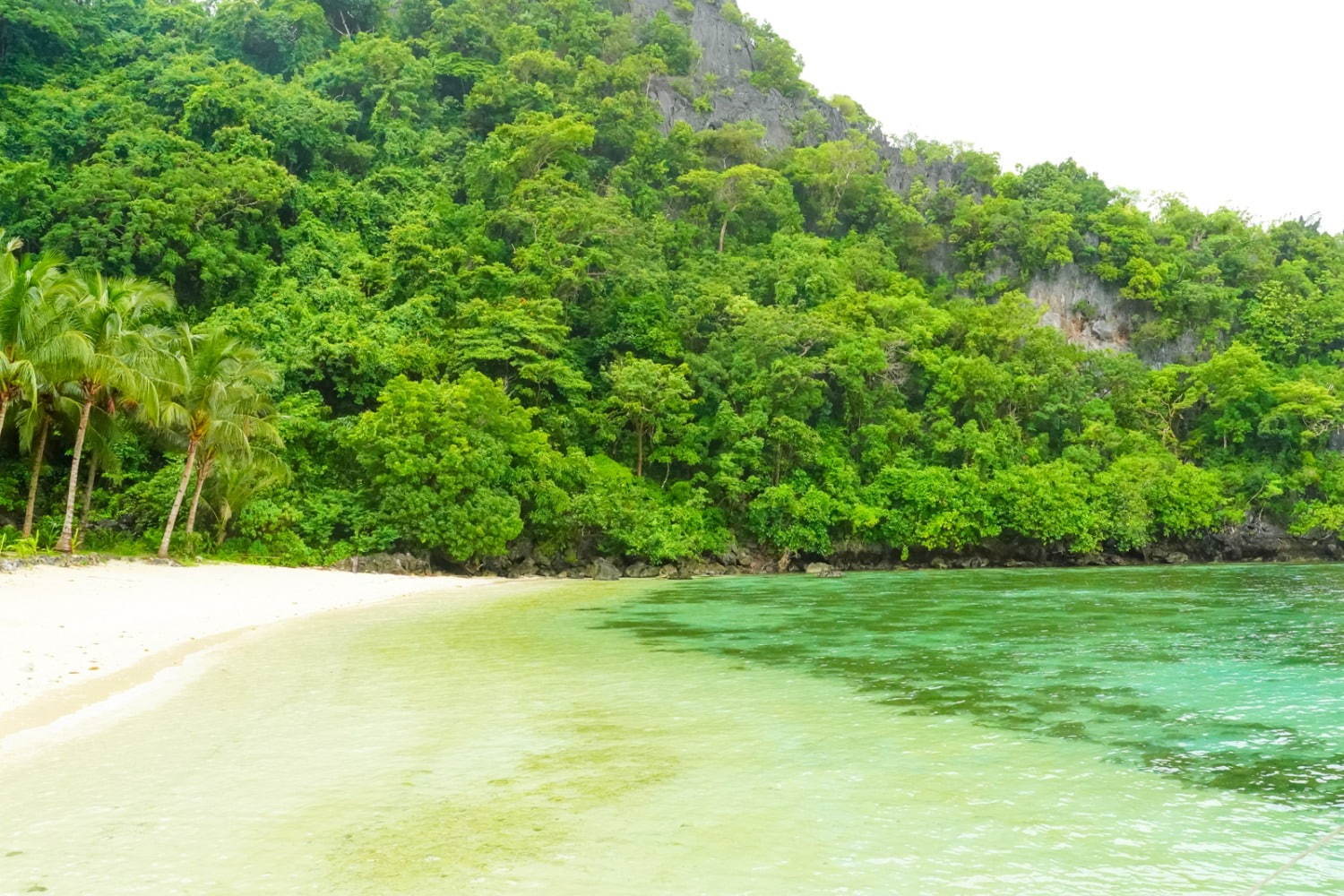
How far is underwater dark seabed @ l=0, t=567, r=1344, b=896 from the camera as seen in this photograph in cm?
462

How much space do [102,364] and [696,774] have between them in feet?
63.2

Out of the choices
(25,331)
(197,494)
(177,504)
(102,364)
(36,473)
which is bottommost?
(177,504)

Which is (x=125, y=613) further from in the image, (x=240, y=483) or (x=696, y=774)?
(x=240, y=483)

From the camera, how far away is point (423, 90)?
5362 cm

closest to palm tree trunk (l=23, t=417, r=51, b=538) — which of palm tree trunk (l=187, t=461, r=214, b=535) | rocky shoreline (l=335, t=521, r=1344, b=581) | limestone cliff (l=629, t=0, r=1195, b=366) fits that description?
palm tree trunk (l=187, t=461, r=214, b=535)

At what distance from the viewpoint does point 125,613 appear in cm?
1345

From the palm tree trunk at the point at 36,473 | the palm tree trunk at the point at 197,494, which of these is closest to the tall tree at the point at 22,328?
the palm tree trunk at the point at 36,473

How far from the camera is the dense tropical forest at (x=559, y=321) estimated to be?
26344mm

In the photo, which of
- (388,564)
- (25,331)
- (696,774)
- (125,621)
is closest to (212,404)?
(25,331)

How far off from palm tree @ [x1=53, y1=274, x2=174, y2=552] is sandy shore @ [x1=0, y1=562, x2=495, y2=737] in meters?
3.73

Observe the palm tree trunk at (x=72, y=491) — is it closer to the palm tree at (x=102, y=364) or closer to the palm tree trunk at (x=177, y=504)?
the palm tree at (x=102, y=364)

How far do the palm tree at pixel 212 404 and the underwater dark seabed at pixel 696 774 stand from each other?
11686 millimetres

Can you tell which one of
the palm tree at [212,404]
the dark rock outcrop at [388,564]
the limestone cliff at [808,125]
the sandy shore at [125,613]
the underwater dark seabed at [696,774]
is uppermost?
the limestone cliff at [808,125]

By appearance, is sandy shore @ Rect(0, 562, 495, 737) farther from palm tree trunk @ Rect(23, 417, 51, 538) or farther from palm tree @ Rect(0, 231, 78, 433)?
palm tree @ Rect(0, 231, 78, 433)
